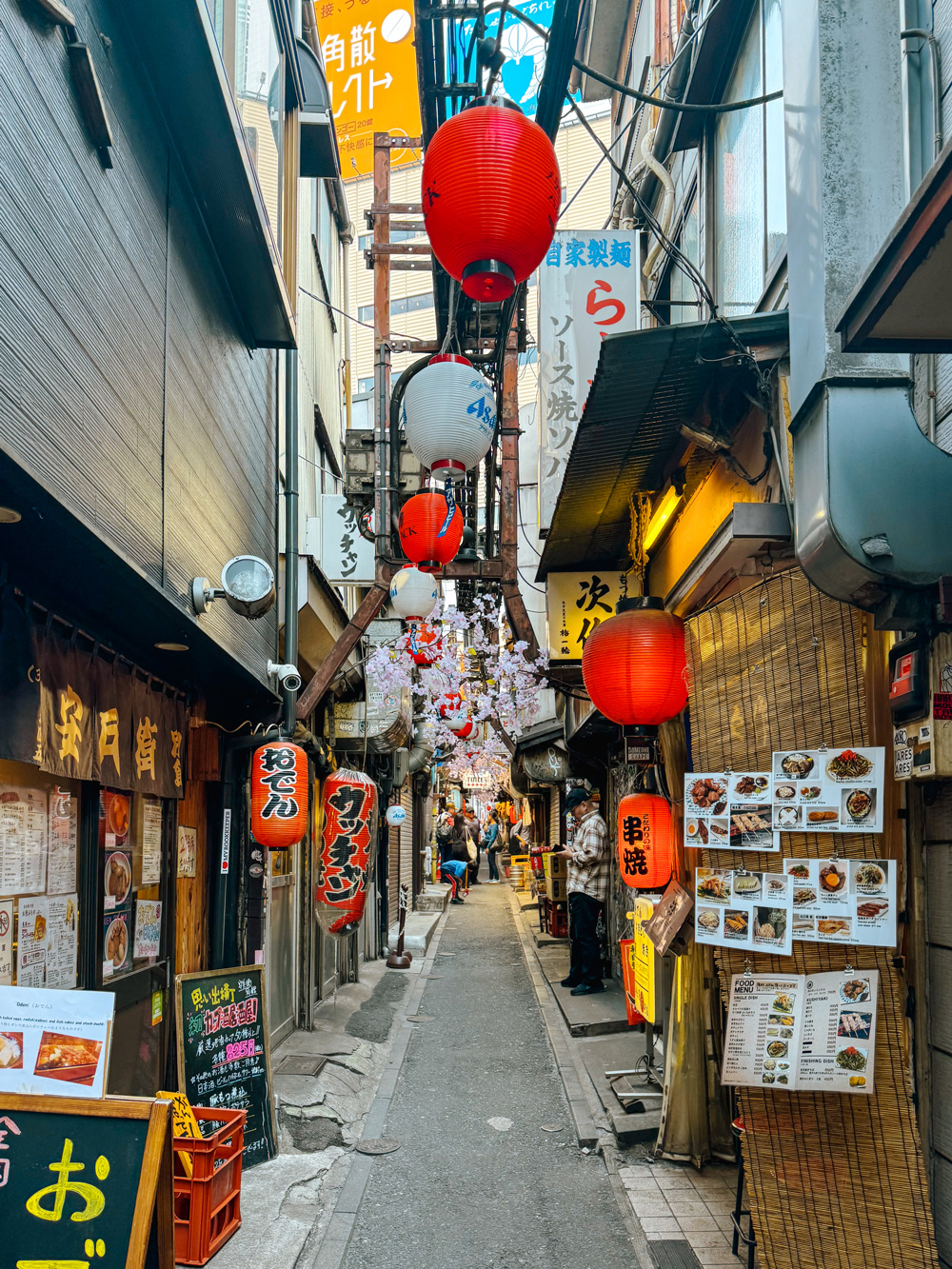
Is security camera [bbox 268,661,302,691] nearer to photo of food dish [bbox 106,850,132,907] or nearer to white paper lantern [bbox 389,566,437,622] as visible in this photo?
white paper lantern [bbox 389,566,437,622]

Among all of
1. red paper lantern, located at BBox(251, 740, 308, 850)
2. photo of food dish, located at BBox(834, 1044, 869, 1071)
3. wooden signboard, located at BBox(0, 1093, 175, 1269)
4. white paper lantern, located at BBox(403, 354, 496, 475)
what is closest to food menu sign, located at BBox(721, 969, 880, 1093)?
photo of food dish, located at BBox(834, 1044, 869, 1071)

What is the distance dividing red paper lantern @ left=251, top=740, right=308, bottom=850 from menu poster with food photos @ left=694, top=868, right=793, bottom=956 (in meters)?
5.31

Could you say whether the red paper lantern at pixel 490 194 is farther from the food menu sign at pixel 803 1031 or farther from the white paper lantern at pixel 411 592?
the white paper lantern at pixel 411 592

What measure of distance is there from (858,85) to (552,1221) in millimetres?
8248

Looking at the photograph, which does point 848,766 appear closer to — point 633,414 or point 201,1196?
point 633,414

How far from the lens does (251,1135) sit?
27.6 feet

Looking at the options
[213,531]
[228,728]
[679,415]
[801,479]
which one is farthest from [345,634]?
[801,479]

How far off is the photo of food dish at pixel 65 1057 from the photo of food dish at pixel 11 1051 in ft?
0.28

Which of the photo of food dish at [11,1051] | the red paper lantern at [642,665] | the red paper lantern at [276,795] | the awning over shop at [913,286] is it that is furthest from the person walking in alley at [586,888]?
the awning over shop at [913,286]

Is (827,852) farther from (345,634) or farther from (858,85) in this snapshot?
(345,634)

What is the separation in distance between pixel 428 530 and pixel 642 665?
3932 mm

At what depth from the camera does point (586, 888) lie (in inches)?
627

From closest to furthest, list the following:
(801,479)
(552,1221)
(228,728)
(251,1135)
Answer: (801,479), (552,1221), (251,1135), (228,728)

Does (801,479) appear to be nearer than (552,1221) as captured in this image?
Yes
